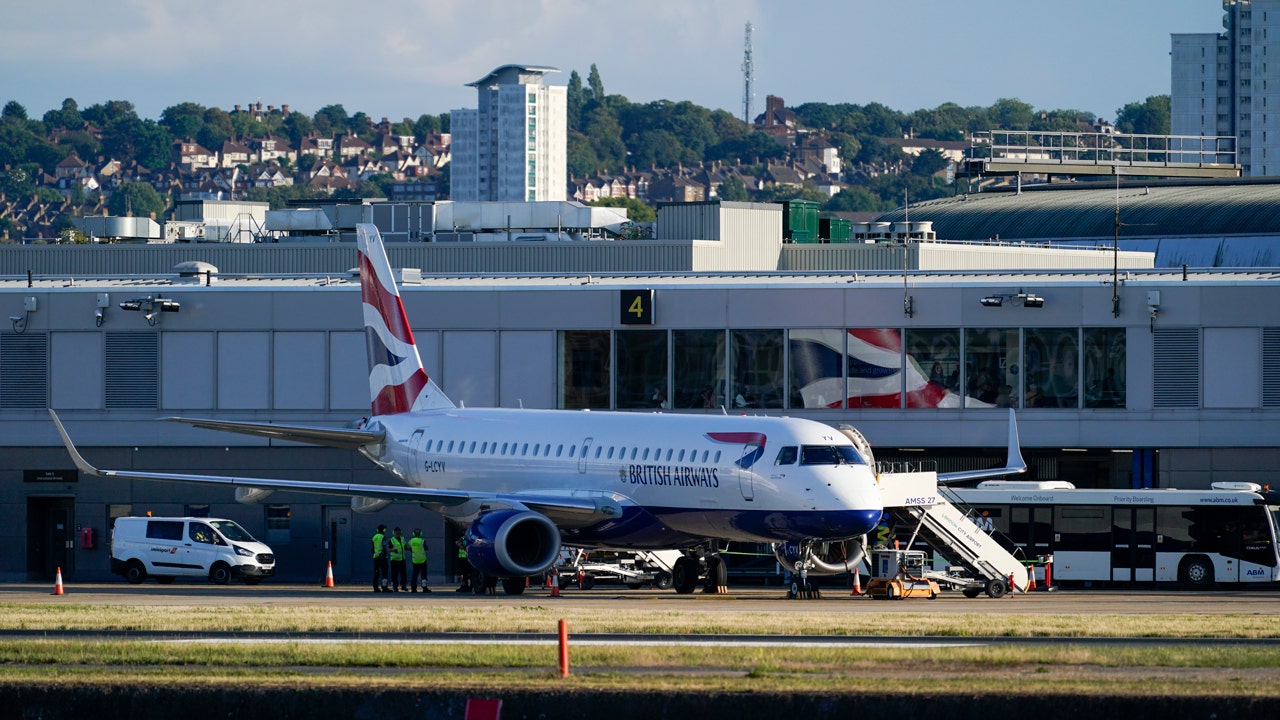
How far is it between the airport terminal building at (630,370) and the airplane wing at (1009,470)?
3388mm

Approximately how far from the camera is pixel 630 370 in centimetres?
5512

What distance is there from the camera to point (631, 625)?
2822 cm

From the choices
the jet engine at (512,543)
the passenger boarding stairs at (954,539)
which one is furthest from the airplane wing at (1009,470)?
the jet engine at (512,543)

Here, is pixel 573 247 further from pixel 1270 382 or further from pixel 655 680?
pixel 655 680

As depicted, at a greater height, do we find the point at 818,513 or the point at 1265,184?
the point at 1265,184

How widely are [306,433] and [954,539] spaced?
50.9 feet

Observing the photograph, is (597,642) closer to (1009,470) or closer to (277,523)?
(1009,470)

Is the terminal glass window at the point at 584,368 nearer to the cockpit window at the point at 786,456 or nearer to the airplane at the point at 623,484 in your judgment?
the airplane at the point at 623,484

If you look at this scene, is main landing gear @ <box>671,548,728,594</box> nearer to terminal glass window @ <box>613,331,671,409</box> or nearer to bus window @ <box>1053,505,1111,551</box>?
bus window @ <box>1053,505,1111,551</box>

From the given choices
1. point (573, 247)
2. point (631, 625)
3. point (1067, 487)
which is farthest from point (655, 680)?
point (573, 247)

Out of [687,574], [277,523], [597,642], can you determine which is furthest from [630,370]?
[597,642]

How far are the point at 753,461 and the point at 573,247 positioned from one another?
3325 centimetres

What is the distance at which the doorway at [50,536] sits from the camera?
56469mm

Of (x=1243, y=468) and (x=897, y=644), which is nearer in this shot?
→ (x=897, y=644)
